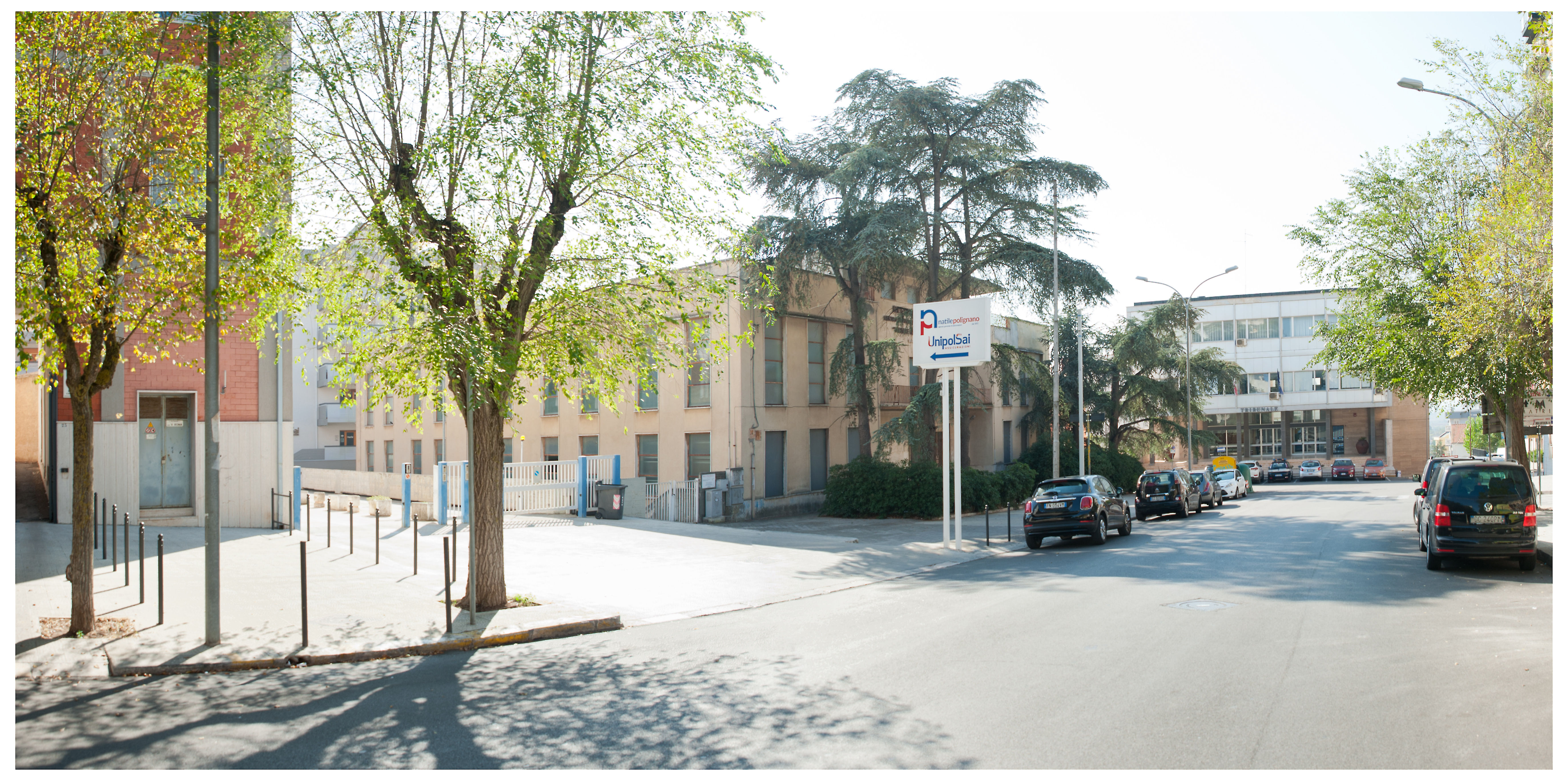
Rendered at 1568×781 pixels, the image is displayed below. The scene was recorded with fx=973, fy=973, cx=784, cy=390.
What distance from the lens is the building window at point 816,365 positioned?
32156mm

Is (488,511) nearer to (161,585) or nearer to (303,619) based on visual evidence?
(303,619)

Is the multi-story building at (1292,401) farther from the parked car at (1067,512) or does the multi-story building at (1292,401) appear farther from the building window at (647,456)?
the parked car at (1067,512)

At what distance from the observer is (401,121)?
1149 cm

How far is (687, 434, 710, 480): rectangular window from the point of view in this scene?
29953 mm

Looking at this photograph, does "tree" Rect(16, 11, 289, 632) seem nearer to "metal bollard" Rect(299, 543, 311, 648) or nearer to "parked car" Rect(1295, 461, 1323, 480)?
"metal bollard" Rect(299, 543, 311, 648)

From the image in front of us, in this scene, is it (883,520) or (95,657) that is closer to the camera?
(95,657)

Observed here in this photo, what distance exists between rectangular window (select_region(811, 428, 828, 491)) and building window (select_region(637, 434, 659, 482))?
5.15 m

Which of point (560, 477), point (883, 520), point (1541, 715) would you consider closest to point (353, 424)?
point (560, 477)

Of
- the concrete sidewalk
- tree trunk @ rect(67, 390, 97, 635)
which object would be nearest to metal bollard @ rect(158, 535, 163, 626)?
the concrete sidewalk

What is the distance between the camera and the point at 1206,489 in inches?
1315

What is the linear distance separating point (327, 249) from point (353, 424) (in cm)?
4937

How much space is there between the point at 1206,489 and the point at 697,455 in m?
17.6

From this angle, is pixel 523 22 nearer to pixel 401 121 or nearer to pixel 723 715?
pixel 401 121

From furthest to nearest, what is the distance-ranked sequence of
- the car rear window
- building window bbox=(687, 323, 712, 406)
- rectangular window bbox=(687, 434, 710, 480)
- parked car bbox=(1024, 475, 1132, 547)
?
rectangular window bbox=(687, 434, 710, 480)
building window bbox=(687, 323, 712, 406)
the car rear window
parked car bbox=(1024, 475, 1132, 547)
